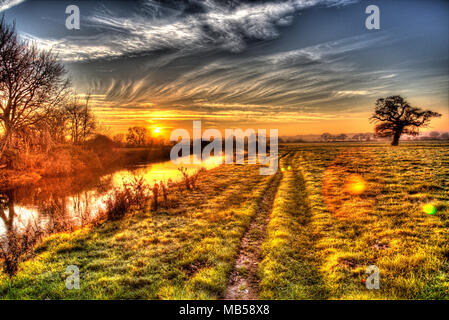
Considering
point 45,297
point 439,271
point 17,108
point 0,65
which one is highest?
point 0,65

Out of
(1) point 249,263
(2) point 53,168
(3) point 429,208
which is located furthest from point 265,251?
(2) point 53,168

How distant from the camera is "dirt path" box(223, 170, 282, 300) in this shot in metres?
5.55

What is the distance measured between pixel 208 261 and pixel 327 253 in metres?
3.98

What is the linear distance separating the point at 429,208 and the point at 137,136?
94.2 meters

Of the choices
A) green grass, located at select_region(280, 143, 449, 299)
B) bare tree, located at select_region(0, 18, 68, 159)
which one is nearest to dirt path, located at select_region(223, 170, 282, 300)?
green grass, located at select_region(280, 143, 449, 299)

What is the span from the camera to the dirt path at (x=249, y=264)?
5.55 m

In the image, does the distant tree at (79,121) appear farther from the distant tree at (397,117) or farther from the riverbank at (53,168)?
the distant tree at (397,117)

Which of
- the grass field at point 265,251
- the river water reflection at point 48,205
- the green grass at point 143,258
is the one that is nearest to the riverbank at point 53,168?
the river water reflection at point 48,205

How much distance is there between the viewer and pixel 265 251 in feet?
24.7

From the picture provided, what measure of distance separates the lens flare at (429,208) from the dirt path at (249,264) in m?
6.64
